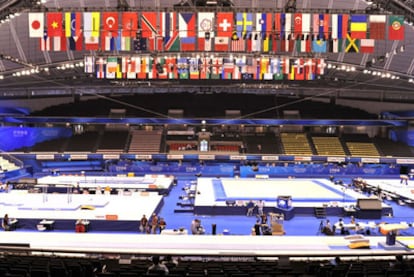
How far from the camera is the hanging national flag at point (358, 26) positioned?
22.1 meters

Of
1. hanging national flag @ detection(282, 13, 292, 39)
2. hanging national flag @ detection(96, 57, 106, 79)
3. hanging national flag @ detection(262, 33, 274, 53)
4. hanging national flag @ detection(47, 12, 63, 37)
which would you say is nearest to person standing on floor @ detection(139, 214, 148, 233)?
hanging national flag @ detection(47, 12, 63, 37)

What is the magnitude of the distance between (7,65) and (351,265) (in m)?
43.7

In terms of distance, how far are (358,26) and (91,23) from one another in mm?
15617

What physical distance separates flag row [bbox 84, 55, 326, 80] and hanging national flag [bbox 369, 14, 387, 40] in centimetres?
668

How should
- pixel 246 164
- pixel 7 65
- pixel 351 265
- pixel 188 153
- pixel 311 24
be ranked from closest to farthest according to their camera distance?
pixel 351 265
pixel 311 24
pixel 7 65
pixel 246 164
pixel 188 153

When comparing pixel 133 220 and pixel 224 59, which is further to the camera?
pixel 224 59

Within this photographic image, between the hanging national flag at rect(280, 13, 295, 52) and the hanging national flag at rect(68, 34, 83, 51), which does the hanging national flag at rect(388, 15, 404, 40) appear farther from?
the hanging national flag at rect(68, 34, 83, 51)

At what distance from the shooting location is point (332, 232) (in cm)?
2062

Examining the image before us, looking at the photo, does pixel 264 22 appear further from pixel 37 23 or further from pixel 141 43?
pixel 37 23

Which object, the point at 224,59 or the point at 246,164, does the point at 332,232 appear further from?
the point at 246,164

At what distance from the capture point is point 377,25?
22156 mm

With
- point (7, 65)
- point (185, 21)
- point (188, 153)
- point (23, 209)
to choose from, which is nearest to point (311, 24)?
point (185, 21)

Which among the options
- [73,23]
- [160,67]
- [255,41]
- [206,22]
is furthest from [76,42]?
[255,41]

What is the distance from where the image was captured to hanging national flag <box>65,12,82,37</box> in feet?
71.9
